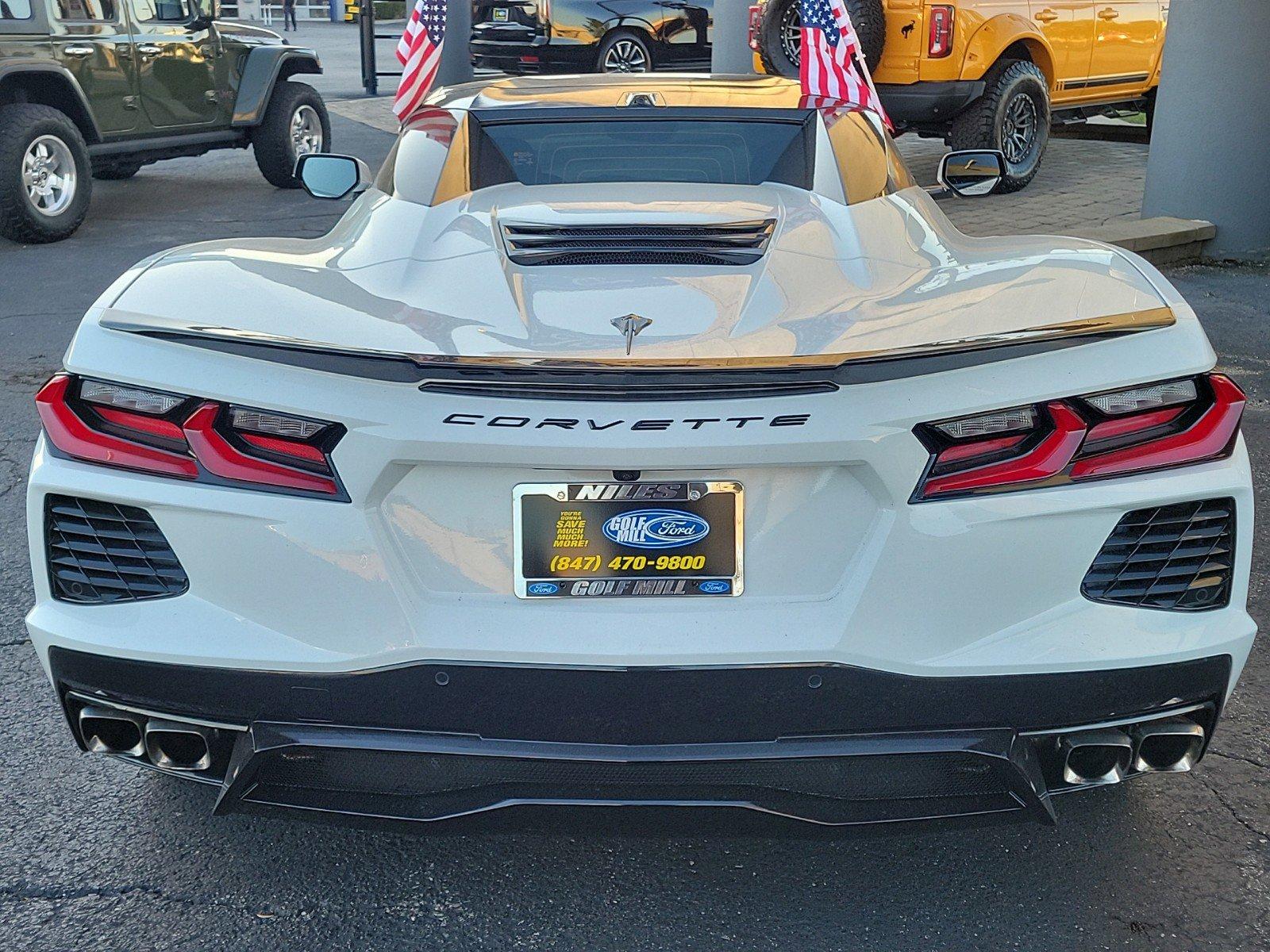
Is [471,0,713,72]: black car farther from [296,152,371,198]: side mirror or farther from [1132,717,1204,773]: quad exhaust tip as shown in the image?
[1132,717,1204,773]: quad exhaust tip

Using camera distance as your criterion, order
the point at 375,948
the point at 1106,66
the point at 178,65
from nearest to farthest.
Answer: the point at 375,948
the point at 178,65
the point at 1106,66

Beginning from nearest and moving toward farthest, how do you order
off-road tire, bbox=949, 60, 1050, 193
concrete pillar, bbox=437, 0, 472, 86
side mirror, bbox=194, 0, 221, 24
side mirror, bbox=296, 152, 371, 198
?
side mirror, bbox=296, 152, 371, 198, off-road tire, bbox=949, 60, 1050, 193, side mirror, bbox=194, 0, 221, 24, concrete pillar, bbox=437, 0, 472, 86

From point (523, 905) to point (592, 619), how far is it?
711 millimetres

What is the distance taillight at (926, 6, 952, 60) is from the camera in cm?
951

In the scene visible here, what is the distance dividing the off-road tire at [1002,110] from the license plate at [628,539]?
8.48 metres

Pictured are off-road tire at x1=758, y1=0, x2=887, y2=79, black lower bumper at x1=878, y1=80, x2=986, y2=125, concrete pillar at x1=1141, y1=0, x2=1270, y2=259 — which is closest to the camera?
concrete pillar at x1=1141, y1=0, x2=1270, y2=259

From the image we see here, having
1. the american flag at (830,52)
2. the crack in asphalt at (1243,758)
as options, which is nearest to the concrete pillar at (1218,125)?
the american flag at (830,52)

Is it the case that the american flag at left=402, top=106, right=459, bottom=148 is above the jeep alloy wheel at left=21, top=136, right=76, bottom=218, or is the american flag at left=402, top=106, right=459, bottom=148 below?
above

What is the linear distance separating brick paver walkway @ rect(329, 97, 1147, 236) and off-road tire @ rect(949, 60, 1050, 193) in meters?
0.31

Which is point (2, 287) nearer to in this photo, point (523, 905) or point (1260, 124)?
point (523, 905)

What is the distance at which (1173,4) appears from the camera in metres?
8.58

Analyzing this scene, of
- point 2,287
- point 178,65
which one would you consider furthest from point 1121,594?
point 178,65

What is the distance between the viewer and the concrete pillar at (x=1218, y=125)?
8.28 metres

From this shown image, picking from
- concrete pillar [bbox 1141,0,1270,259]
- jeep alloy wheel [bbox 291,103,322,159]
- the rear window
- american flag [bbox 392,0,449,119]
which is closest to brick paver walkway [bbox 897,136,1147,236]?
concrete pillar [bbox 1141,0,1270,259]
